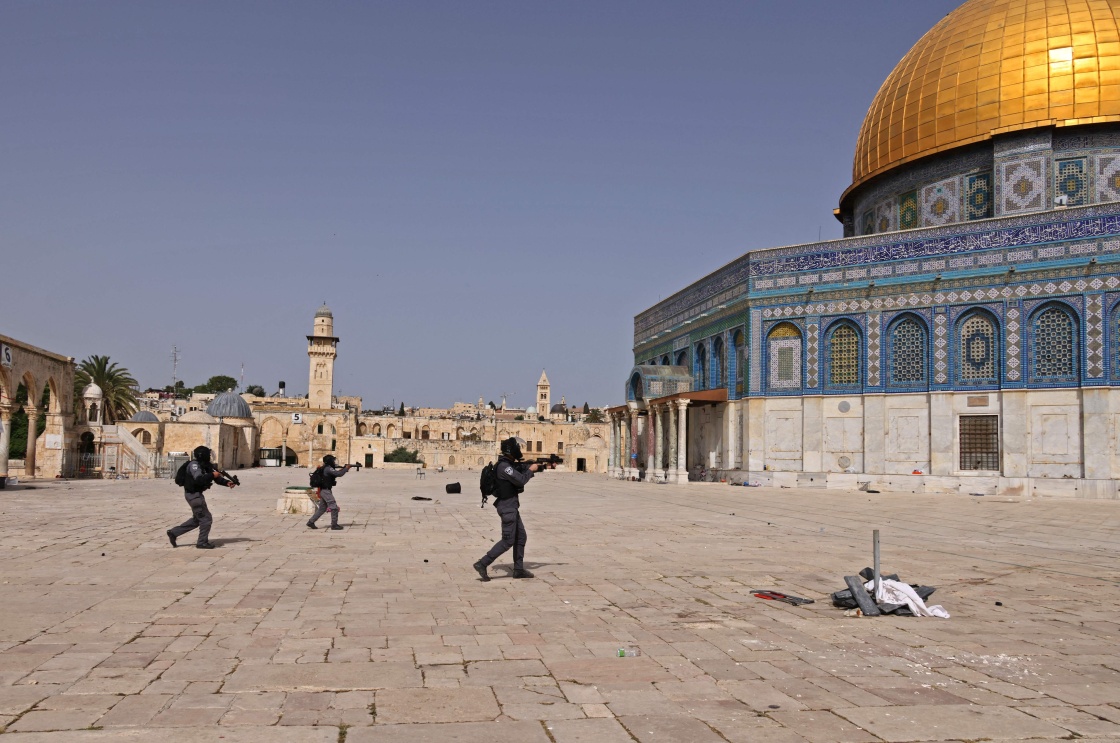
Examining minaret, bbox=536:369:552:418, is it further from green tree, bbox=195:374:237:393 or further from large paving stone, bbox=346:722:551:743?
large paving stone, bbox=346:722:551:743

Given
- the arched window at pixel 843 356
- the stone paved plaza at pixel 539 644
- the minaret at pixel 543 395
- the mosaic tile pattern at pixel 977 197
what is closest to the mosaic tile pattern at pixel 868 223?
the mosaic tile pattern at pixel 977 197

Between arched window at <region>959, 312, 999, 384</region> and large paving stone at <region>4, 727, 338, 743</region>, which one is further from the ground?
arched window at <region>959, 312, 999, 384</region>

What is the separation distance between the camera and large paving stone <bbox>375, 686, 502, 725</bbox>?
425 cm

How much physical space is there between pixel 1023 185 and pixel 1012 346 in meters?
6.24

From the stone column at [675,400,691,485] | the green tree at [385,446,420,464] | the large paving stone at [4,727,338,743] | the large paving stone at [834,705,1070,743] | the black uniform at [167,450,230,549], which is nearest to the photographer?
the large paving stone at [4,727,338,743]

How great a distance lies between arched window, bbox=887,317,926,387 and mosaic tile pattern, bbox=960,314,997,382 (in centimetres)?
127

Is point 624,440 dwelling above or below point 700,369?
below

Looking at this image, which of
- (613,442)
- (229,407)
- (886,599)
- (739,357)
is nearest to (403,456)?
(229,407)

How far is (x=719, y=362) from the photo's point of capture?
36.8m

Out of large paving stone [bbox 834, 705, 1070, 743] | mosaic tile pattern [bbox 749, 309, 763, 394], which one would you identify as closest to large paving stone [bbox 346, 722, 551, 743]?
large paving stone [bbox 834, 705, 1070, 743]

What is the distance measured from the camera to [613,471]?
4522 centimetres

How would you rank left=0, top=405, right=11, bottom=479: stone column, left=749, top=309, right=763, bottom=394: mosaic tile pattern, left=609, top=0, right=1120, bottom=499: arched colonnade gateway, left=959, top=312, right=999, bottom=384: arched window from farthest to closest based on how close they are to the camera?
left=749, top=309, right=763, bottom=394: mosaic tile pattern, left=959, top=312, right=999, bottom=384: arched window, left=609, top=0, right=1120, bottom=499: arched colonnade gateway, left=0, top=405, right=11, bottom=479: stone column

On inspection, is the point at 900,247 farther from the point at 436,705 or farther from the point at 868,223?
the point at 436,705

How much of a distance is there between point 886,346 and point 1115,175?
937 cm
